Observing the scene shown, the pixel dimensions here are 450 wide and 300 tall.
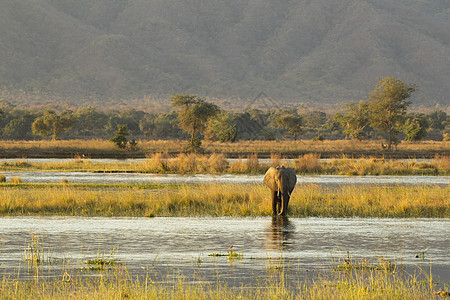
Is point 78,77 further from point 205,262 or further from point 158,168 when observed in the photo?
point 205,262

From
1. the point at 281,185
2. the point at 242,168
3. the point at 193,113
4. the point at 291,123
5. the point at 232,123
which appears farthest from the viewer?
the point at 291,123

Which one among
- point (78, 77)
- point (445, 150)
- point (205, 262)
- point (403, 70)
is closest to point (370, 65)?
point (403, 70)

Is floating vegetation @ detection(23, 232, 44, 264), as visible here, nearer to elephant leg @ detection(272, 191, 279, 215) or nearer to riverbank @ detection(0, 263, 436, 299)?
riverbank @ detection(0, 263, 436, 299)

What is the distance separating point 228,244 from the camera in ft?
57.3

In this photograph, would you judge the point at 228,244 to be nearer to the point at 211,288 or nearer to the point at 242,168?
the point at 211,288

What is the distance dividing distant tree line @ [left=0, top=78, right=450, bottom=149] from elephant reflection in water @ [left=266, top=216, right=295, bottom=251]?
51.5 m

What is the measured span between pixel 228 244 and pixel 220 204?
8712mm

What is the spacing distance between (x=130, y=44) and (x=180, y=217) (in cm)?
17979

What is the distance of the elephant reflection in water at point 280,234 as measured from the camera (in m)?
17.2

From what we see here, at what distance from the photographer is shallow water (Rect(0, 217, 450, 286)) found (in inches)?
555

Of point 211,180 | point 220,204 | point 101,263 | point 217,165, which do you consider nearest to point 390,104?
point 217,165

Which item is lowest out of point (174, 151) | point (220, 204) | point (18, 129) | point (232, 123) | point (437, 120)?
point (220, 204)

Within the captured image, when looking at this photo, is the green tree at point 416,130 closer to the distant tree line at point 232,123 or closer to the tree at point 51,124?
the distant tree line at point 232,123

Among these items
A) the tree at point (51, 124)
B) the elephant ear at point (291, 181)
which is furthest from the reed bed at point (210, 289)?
the tree at point (51, 124)
